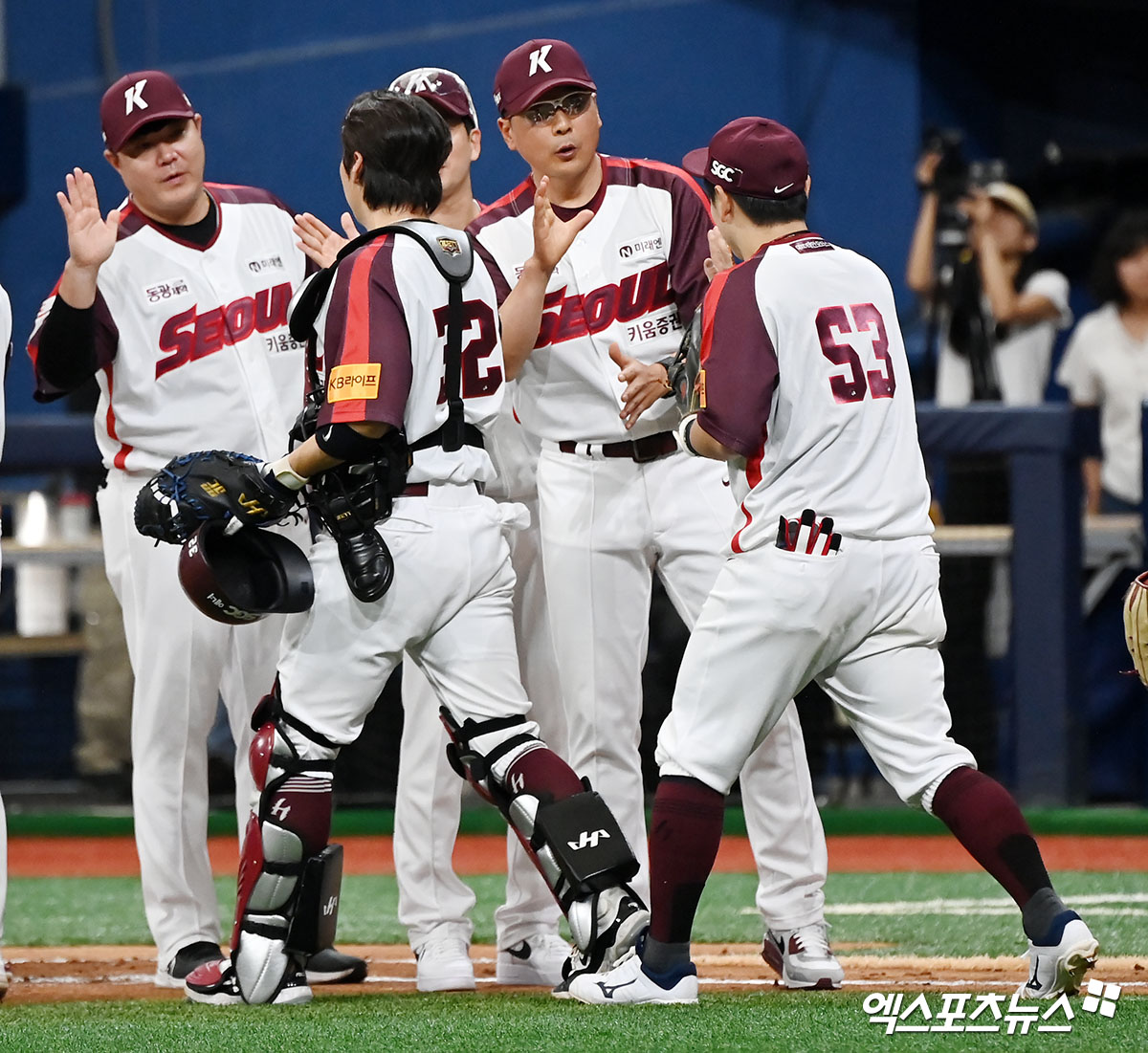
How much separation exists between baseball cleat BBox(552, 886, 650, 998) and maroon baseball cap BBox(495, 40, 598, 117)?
6.00 ft

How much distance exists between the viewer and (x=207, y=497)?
372 centimetres

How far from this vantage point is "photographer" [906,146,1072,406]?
26.8 ft

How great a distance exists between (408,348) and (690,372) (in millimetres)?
583

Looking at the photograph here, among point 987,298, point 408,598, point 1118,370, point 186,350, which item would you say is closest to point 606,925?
point 408,598

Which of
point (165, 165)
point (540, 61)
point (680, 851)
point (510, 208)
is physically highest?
point (540, 61)

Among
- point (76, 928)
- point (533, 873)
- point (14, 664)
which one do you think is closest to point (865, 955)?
point (533, 873)

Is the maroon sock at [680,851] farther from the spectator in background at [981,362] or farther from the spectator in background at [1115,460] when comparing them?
the spectator in background at [1115,460]

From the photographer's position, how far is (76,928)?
5.47 metres

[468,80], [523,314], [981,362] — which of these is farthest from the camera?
[468,80]

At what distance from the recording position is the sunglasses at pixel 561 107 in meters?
4.38

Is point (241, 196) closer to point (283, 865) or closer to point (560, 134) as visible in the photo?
point (560, 134)

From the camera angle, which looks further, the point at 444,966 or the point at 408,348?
the point at 444,966

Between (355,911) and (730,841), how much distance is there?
1.85 meters

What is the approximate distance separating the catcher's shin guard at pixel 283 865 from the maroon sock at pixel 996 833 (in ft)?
4.06
